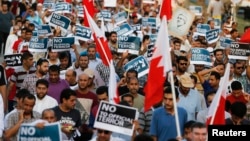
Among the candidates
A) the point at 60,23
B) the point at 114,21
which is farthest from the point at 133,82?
the point at 114,21

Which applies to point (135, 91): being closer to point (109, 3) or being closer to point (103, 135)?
point (103, 135)

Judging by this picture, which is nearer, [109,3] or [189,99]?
[189,99]

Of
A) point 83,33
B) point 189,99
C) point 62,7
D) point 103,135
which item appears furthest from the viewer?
point 62,7

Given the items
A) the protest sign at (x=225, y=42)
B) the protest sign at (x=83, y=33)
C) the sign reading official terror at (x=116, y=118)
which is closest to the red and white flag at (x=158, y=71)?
the sign reading official terror at (x=116, y=118)

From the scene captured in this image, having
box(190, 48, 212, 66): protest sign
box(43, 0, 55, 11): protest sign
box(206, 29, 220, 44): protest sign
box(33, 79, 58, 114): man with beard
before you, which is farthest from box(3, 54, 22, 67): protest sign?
box(43, 0, 55, 11): protest sign

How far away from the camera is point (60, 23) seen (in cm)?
1900

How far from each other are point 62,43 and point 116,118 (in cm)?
669

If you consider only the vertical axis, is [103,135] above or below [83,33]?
below

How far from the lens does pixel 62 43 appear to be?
1673 cm

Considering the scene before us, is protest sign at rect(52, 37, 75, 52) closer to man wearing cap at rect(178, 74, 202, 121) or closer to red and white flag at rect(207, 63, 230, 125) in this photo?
man wearing cap at rect(178, 74, 202, 121)

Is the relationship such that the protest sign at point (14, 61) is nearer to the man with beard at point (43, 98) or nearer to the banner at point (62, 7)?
the man with beard at point (43, 98)

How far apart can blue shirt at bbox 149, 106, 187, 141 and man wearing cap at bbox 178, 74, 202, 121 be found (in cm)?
118

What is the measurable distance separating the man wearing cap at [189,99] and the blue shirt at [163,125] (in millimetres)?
1184

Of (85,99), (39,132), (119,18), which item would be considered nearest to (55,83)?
(85,99)
